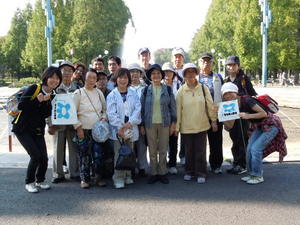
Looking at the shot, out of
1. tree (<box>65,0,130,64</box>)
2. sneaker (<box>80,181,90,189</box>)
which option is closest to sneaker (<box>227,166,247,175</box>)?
sneaker (<box>80,181,90,189</box>)

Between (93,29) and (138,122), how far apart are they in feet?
122

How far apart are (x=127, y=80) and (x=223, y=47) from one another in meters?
40.7

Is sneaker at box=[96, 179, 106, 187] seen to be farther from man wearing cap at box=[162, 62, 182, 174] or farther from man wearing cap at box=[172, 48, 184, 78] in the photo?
man wearing cap at box=[172, 48, 184, 78]

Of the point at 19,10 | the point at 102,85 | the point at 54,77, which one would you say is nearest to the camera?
the point at 54,77

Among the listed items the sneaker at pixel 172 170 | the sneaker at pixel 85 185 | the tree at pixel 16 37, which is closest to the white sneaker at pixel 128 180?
the sneaker at pixel 85 185

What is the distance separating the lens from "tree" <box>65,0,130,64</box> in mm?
39781

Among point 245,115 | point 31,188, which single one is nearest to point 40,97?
point 31,188

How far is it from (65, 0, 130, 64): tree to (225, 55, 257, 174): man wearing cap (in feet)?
116

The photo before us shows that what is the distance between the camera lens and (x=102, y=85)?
6.15m

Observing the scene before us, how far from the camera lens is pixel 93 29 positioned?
133 feet

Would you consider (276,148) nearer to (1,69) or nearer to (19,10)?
(19,10)

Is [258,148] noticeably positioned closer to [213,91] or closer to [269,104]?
[269,104]

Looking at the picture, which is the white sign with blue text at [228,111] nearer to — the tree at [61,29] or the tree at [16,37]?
the tree at [61,29]

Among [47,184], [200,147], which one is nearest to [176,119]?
[200,147]
